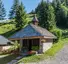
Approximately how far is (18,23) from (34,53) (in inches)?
1218

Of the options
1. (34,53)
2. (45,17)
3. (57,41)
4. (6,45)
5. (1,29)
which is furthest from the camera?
(1,29)

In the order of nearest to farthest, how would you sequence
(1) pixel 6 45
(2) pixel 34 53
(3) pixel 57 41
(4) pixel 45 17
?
(2) pixel 34 53 < (1) pixel 6 45 < (3) pixel 57 41 < (4) pixel 45 17

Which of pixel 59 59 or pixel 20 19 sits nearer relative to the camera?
pixel 59 59

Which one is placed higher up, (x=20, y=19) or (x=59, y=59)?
(x=20, y=19)

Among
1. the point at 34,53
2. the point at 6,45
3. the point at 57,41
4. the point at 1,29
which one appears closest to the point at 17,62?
the point at 34,53

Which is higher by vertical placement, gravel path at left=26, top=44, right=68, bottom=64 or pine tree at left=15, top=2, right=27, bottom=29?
pine tree at left=15, top=2, right=27, bottom=29

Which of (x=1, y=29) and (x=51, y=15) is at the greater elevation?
(x=51, y=15)

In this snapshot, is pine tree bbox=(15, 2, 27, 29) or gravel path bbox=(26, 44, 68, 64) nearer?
gravel path bbox=(26, 44, 68, 64)

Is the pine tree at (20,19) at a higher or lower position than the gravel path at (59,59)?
higher

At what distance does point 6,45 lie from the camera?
143ft

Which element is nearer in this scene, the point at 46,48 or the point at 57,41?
the point at 46,48

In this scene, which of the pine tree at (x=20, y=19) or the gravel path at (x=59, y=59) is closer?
the gravel path at (x=59, y=59)

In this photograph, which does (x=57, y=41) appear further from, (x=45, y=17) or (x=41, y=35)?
(x=41, y=35)

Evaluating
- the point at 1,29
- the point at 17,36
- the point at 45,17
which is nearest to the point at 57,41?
the point at 45,17
